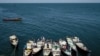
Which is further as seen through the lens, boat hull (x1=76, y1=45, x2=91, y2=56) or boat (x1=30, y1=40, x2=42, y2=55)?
boat hull (x1=76, y1=45, x2=91, y2=56)

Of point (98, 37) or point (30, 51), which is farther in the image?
point (98, 37)

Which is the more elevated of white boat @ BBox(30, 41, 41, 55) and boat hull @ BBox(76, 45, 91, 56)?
white boat @ BBox(30, 41, 41, 55)

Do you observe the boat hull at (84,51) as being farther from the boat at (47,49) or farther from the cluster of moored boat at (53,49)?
the boat at (47,49)

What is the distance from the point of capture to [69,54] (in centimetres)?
5606

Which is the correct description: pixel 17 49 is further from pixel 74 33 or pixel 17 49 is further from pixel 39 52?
pixel 74 33

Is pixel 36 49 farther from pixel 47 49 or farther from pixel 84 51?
pixel 84 51

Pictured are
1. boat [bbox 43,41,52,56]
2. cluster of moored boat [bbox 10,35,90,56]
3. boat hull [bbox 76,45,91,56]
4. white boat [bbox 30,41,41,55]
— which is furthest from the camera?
boat hull [bbox 76,45,91,56]

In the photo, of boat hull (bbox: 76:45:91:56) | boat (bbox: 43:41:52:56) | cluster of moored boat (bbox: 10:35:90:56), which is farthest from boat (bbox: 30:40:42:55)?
boat hull (bbox: 76:45:91:56)

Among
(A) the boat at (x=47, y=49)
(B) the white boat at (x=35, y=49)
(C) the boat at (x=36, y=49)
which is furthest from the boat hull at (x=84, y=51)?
(B) the white boat at (x=35, y=49)

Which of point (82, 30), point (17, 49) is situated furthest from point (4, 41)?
point (82, 30)

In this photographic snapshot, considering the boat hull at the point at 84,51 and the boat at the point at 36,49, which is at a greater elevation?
the boat at the point at 36,49

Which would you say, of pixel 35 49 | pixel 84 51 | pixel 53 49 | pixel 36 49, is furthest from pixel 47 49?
pixel 84 51

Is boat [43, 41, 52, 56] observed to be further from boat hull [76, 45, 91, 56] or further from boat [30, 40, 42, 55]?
boat hull [76, 45, 91, 56]

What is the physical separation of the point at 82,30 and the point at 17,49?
151 ft
